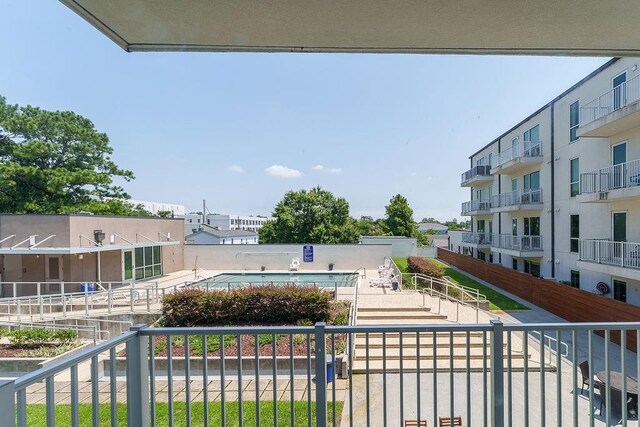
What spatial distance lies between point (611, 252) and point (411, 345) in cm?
748

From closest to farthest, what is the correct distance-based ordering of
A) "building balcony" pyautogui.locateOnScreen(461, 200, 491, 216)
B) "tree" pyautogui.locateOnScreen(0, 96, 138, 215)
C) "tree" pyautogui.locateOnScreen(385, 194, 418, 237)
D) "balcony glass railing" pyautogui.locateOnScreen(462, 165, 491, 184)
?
1. "tree" pyautogui.locateOnScreen(0, 96, 138, 215)
2. "building balcony" pyautogui.locateOnScreen(461, 200, 491, 216)
3. "balcony glass railing" pyautogui.locateOnScreen(462, 165, 491, 184)
4. "tree" pyautogui.locateOnScreen(385, 194, 418, 237)

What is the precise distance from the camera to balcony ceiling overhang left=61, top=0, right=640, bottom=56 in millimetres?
1820

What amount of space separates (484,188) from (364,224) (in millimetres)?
25668

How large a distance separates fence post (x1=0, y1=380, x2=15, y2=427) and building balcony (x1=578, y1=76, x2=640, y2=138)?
12924mm

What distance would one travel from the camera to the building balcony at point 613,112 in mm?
9141

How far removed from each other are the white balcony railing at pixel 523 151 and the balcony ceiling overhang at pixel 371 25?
14988 mm

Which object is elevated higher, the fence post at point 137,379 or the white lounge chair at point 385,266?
the fence post at point 137,379

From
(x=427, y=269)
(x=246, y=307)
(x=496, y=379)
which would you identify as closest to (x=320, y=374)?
(x=496, y=379)

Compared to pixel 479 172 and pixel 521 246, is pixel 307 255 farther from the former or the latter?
pixel 479 172

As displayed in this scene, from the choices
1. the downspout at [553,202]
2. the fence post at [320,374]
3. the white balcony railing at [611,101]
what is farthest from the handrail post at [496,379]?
the downspout at [553,202]

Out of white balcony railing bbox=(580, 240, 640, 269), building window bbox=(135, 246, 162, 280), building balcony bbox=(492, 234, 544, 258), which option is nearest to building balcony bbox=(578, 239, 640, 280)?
white balcony railing bbox=(580, 240, 640, 269)

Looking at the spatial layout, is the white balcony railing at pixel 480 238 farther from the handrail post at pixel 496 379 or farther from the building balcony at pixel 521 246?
the handrail post at pixel 496 379

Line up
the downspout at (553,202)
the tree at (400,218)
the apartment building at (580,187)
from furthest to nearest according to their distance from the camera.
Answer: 1. the tree at (400,218)
2. the downspout at (553,202)
3. the apartment building at (580,187)

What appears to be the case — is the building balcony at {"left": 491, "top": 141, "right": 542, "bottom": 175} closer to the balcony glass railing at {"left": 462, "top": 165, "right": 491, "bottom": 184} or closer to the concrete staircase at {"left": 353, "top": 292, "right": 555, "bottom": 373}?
the balcony glass railing at {"left": 462, "top": 165, "right": 491, "bottom": 184}
